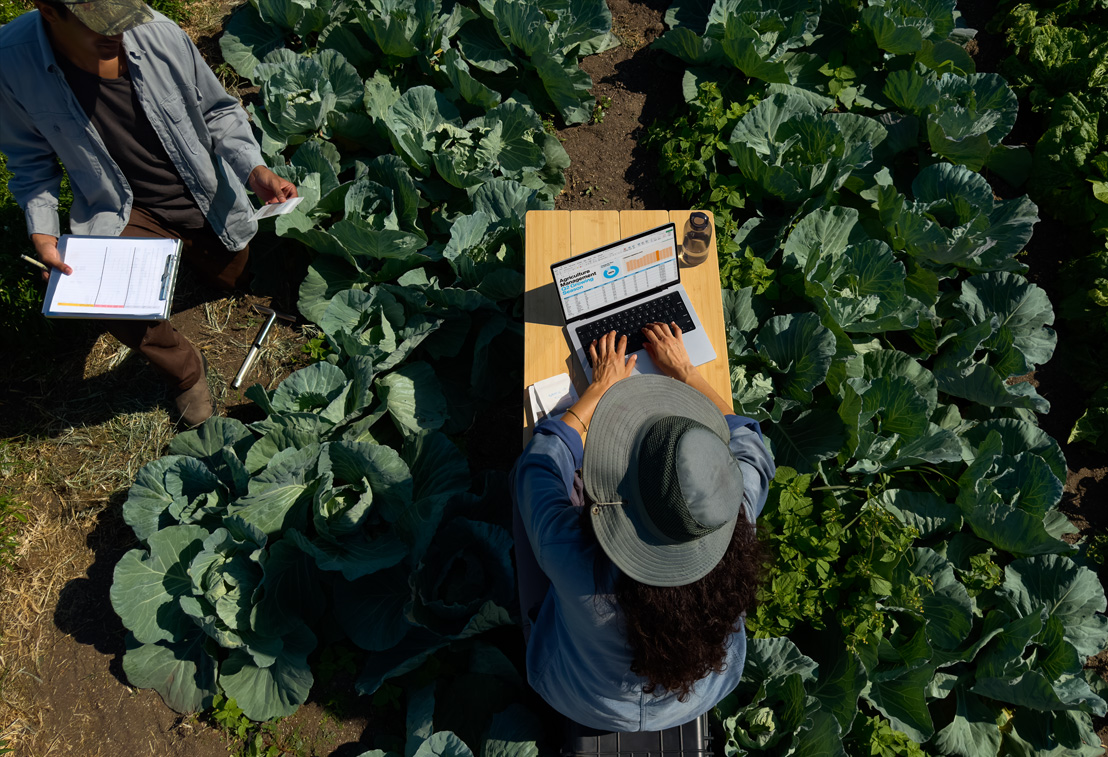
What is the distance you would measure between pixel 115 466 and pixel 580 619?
301 centimetres

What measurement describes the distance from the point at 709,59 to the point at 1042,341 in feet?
8.73

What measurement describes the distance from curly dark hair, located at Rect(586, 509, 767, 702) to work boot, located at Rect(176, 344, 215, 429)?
2.70m

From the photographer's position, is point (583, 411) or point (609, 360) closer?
point (583, 411)

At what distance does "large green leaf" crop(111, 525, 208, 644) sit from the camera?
10.9ft

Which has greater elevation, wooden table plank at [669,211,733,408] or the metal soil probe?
wooden table plank at [669,211,733,408]

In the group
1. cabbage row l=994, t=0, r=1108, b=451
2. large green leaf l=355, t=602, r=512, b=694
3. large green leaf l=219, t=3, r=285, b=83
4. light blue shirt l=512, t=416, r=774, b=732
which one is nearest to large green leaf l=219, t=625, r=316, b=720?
large green leaf l=355, t=602, r=512, b=694

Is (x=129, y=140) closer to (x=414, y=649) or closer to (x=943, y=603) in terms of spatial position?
(x=414, y=649)

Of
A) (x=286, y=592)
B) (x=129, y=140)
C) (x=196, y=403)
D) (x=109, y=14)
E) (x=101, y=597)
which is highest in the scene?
(x=109, y=14)

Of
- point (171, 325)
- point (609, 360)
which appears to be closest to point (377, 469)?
point (609, 360)

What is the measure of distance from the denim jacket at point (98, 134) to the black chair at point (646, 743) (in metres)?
3.02

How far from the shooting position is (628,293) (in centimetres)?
313

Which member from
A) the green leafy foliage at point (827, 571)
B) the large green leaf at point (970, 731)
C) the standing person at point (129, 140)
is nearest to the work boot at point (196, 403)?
the standing person at point (129, 140)

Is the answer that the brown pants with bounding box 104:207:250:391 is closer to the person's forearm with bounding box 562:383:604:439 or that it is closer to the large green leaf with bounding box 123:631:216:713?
the large green leaf with bounding box 123:631:216:713

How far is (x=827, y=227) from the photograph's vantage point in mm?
4148
